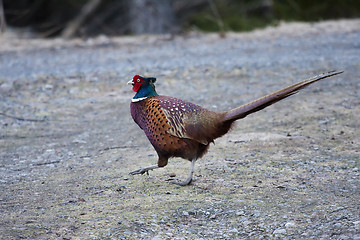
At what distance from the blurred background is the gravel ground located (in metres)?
2.47

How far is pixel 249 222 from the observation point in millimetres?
3883

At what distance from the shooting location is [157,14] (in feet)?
41.5

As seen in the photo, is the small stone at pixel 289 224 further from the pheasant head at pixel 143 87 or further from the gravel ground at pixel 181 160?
the pheasant head at pixel 143 87

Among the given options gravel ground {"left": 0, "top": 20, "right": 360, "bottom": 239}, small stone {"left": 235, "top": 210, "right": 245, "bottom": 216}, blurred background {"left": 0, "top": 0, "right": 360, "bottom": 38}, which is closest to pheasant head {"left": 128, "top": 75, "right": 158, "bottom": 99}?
gravel ground {"left": 0, "top": 20, "right": 360, "bottom": 239}

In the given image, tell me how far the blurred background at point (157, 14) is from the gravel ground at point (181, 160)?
2469mm

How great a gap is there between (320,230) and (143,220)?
4.10 feet

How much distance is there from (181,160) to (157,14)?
7.92m

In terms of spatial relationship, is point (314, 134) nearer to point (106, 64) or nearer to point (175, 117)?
point (175, 117)

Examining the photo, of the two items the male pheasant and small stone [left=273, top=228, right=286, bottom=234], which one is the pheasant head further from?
small stone [left=273, top=228, right=286, bottom=234]

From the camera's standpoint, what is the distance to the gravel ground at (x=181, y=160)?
12.6ft

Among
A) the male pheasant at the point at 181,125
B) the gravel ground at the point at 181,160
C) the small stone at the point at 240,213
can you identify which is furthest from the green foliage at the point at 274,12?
the small stone at the point at 240,213

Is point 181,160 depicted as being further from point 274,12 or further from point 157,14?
point 274,12

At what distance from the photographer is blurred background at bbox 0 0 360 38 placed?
1272 cm

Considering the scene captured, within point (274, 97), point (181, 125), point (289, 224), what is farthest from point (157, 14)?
point (289, 224)
